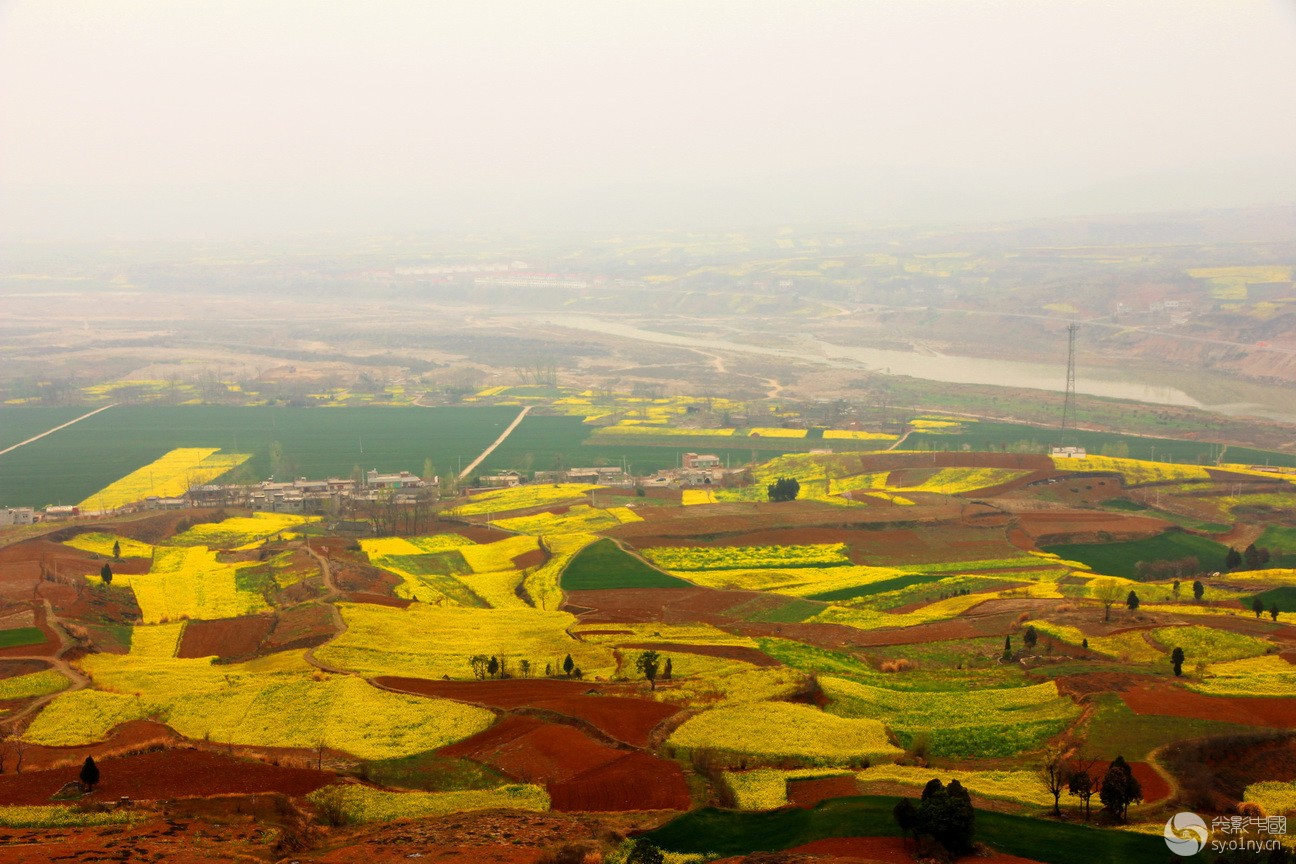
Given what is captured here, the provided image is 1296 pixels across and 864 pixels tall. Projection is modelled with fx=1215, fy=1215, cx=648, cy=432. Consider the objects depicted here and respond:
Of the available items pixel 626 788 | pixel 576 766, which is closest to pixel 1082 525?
pixel 576 766

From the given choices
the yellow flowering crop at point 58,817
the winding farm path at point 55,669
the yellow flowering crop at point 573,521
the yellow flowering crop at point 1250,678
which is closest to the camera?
the yellow flowering crop at point 58,817

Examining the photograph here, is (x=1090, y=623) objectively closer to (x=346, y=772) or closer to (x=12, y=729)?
(x=346, y=772)

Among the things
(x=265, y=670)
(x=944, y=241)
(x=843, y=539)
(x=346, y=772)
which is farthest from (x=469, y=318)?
(x=346, y=772)

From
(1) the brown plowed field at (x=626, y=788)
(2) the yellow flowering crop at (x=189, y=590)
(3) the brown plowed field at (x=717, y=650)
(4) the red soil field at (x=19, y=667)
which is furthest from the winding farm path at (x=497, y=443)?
(1) the brown plowed field at (x=626, y=788)

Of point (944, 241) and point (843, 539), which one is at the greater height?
point (944, 241)

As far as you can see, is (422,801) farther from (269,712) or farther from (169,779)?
(269,712)

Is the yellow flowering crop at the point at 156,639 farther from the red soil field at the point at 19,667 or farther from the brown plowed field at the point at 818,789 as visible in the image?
the brown plowed field at the point at 818,789

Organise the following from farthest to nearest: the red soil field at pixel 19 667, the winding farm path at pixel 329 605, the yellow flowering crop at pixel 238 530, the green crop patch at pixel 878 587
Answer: the yellow flowering crop at pixel 238 530 → the green crop patch at pixel 878 587 → the winding farm path at pixel 329 605 → the red soil field at pixel 19 667
